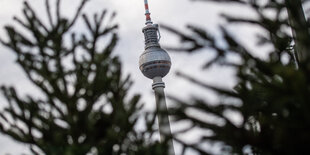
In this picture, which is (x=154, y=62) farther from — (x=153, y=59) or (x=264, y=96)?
(x=264, y=96)

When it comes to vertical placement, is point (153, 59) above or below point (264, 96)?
above

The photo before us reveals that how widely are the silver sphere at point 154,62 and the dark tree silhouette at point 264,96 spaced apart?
52.9m

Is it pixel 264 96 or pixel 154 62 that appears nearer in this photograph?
pixel 264 96

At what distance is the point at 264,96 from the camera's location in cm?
410

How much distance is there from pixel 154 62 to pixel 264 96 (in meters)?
52.9

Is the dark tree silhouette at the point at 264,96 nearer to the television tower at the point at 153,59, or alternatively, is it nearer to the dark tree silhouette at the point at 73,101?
the dark tree silhouette at the point at 73,101

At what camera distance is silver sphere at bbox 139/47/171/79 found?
57.0 metres

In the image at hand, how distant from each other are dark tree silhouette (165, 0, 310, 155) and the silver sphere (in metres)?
52.9

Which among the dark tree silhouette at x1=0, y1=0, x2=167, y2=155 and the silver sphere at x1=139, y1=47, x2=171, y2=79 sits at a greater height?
the silver sphere at x1=139, y1=47, x2=171, y2=79

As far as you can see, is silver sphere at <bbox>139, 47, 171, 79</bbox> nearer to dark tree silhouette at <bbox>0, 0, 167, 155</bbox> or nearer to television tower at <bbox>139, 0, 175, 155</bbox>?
television tower at <bbox>139, 0, 175, 155</bbox>

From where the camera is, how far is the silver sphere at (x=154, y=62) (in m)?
57.0

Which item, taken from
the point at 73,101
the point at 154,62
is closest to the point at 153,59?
the point at 154,62

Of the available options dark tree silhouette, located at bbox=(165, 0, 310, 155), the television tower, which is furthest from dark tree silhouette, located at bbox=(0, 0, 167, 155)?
the television tower

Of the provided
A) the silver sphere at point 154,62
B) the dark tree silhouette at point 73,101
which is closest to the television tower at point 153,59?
the silver sphere at point 154,62
